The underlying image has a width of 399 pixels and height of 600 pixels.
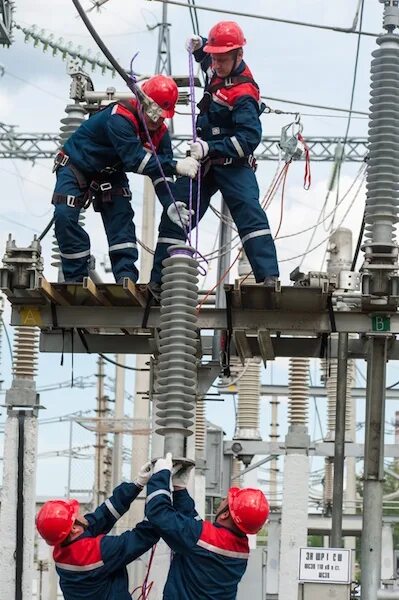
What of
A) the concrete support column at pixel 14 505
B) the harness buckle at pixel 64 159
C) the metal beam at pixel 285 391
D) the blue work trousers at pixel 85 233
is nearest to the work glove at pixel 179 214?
the blue work trousers at pixel 85 233

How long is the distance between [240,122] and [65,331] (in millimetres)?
2001

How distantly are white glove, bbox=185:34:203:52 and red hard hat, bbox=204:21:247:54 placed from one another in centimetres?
25

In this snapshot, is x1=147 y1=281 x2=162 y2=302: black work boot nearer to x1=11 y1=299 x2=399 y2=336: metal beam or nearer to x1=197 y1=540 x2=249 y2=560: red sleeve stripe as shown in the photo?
x1=11 y1=299 x2=399 y2=336: metal beam

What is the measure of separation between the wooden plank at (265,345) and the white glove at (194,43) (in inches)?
79.2

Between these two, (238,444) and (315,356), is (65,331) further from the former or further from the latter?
(238,444)

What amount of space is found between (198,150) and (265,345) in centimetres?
144

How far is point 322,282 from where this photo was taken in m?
10.2

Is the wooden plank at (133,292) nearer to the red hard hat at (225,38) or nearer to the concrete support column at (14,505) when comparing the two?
the red hard hat at (225,38)

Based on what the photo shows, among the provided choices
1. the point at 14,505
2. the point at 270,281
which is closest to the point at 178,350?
the point at 270,281

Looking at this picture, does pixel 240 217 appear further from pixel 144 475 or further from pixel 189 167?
pixel 144 475

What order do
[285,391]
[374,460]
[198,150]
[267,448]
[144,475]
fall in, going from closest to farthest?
[144,475] < [198,150] < [374,460] < [267,448] < [285,391]

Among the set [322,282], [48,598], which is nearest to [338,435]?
[322,282]

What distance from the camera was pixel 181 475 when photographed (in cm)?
899

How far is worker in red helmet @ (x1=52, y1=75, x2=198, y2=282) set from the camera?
10328 mm
